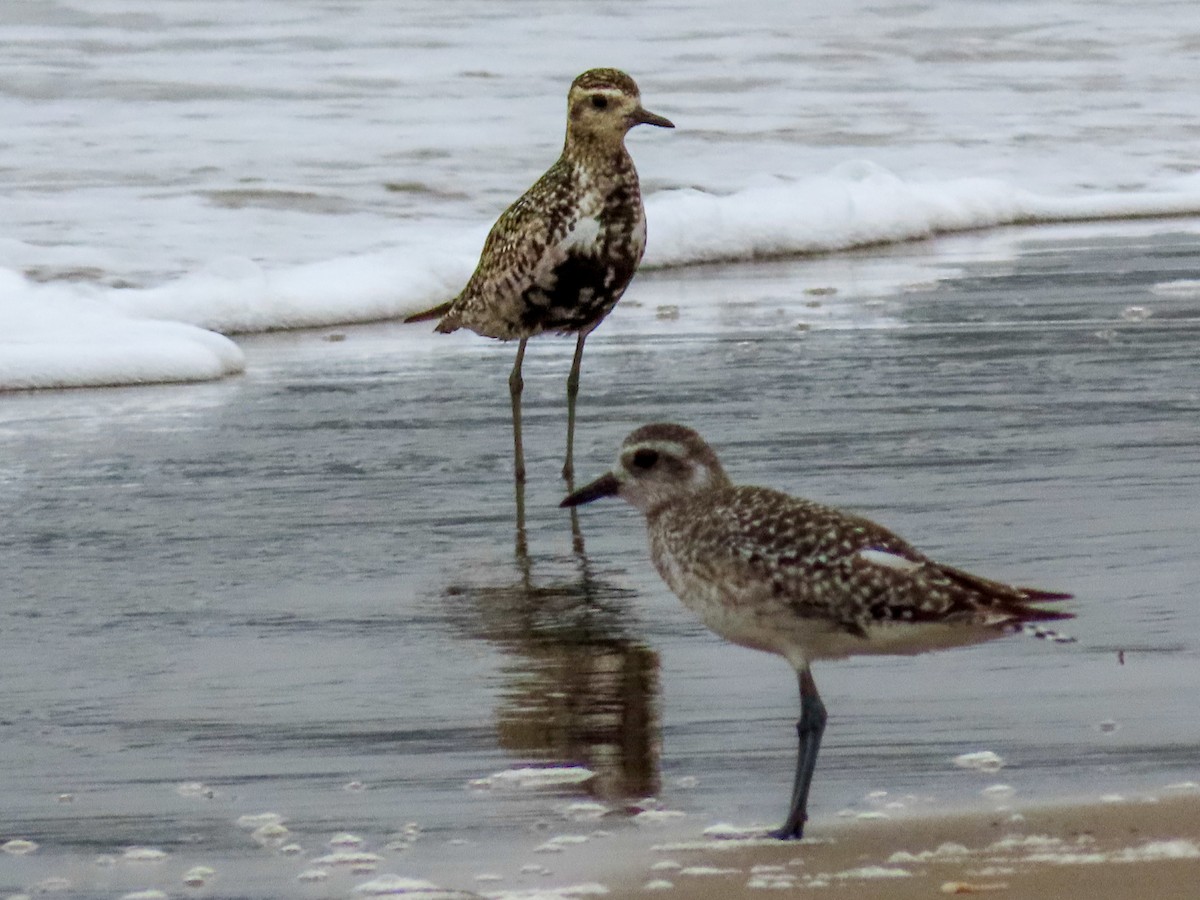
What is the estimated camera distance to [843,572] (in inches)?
155

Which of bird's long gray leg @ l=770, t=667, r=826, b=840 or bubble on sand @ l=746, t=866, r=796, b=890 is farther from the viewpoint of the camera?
bird's long gray leg @ l=770, t=667, r=826, b=840

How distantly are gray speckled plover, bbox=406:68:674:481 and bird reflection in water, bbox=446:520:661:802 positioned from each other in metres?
1.43

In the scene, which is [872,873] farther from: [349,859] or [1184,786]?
[349,859]

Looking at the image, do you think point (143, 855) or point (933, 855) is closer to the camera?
point (933, 855)

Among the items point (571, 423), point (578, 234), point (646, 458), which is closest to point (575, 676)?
point (646, 458)

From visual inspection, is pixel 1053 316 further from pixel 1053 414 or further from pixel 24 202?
pixel 24 202

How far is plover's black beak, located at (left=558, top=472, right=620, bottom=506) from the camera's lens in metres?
4.51

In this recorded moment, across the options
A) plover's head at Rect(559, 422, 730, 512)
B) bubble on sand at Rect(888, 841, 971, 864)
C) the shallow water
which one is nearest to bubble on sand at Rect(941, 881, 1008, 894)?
bubble on sand at Rect(888, 841, 971, 864)

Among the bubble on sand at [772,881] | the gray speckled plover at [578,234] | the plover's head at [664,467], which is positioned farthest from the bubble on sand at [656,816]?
the gray speckled plover at [578,234]

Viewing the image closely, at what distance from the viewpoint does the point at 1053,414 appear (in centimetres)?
746

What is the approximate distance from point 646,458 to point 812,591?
0.60m

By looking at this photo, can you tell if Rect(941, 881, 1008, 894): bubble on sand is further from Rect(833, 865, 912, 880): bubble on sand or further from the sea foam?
the sea foam

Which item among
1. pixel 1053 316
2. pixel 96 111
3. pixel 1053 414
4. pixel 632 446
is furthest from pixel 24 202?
pixel 632 446

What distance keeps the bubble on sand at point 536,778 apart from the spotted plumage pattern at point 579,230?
125 inches
